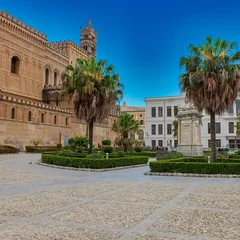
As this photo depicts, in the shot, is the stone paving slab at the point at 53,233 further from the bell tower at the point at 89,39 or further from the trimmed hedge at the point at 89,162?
the bell tower at the point at 89,39

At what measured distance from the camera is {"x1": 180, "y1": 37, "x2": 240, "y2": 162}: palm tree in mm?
18734

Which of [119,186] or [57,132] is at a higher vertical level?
[57,132]

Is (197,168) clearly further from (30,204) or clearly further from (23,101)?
(23,101)

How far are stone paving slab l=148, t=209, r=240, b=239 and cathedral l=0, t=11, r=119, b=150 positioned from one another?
37532 mm

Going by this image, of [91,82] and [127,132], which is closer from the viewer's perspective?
[91,82]

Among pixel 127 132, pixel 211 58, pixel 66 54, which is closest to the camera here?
pixel 211 58

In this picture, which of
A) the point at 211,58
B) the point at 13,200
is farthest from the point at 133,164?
the point at 13,200

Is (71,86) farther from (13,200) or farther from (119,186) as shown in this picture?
(13,200)

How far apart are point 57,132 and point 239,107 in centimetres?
3810

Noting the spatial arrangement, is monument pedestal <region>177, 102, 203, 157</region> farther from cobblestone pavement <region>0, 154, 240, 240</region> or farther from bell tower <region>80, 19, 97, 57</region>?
bell tower <region>80, 19, 97, 57</region>

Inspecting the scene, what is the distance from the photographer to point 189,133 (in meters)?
30.6

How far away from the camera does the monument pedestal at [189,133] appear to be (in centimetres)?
3009

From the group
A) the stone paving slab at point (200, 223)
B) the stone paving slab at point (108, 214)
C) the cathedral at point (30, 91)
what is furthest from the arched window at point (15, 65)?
the stone paving slab at point (200, 223)

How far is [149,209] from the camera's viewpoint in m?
7.38
